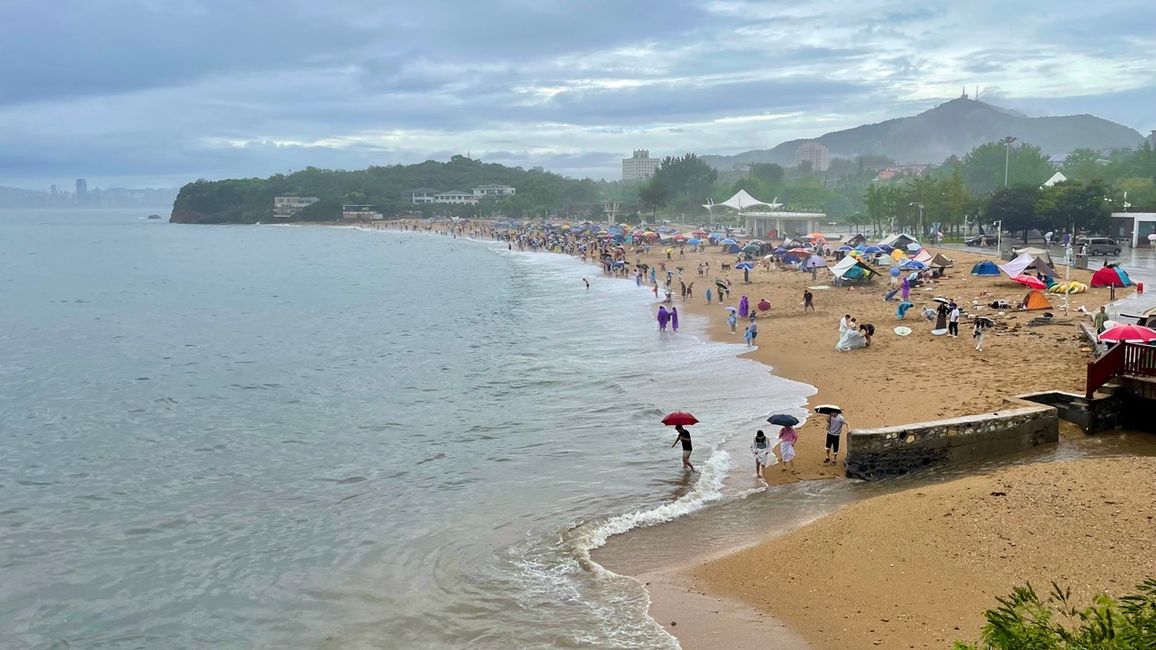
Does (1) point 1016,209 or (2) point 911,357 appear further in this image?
(1) point 1016,209

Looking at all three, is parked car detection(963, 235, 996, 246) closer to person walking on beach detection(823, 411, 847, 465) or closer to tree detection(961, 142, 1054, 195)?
tree detection(961, 142, 1054, 195)

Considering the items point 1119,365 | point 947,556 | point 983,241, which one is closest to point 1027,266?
point 1119,365

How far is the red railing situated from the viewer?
613 inches

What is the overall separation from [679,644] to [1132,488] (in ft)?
22.2

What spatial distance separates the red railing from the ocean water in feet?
19.9

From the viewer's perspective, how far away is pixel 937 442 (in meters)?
14.5

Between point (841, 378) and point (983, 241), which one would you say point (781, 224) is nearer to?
point (983, 241)

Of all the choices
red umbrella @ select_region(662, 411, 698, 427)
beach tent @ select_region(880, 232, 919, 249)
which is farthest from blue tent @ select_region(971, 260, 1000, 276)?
red umbrella @ select_region(662, 411, 698, 427)

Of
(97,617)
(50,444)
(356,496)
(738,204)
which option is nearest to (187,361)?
(50,444)

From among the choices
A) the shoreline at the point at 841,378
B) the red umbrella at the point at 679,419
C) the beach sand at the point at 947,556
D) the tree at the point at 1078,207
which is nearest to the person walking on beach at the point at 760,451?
the shoreline at the point at 841,378

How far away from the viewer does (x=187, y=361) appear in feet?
106

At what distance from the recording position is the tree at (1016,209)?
57.6m

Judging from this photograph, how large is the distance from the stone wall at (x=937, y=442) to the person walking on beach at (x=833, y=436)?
2.49 ft

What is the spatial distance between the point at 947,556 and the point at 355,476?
36.6 feet
